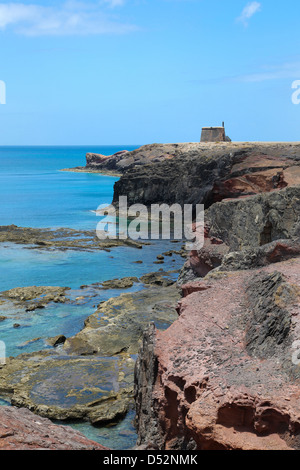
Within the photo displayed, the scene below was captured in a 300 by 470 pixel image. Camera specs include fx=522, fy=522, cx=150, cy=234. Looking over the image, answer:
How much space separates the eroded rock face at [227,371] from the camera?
26.9ft

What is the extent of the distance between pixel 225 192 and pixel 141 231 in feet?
39.9

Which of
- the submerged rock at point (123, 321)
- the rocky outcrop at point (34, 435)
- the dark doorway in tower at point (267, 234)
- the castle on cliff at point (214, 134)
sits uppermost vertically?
the castle on cliff at point (214, 134)

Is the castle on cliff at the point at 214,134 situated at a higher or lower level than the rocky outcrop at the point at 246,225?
higher

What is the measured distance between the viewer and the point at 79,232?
51.5 meters

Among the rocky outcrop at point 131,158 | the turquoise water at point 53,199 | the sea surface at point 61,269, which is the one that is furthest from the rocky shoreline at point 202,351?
the rocky outcrop at point 131,158

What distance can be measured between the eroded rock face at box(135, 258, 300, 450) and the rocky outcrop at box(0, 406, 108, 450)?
1.23 m

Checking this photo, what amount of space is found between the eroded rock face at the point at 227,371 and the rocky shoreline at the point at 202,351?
22mm

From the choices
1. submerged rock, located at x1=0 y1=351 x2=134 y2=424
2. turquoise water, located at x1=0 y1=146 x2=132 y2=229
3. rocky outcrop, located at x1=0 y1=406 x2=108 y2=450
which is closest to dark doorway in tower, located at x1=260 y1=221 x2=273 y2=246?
submerged rock, located at x1=0 y1=351 x2=134 y2=424

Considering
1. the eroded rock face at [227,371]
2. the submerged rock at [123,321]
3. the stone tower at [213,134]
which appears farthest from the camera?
the stone tower at [213,134]

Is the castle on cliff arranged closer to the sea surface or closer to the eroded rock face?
the sea surface

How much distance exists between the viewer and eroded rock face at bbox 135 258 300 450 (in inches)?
323

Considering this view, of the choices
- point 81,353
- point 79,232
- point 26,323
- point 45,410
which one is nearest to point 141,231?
point 79,232

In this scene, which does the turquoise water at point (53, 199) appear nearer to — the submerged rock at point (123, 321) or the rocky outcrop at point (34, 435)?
the submerged rock at point (123, 321)
